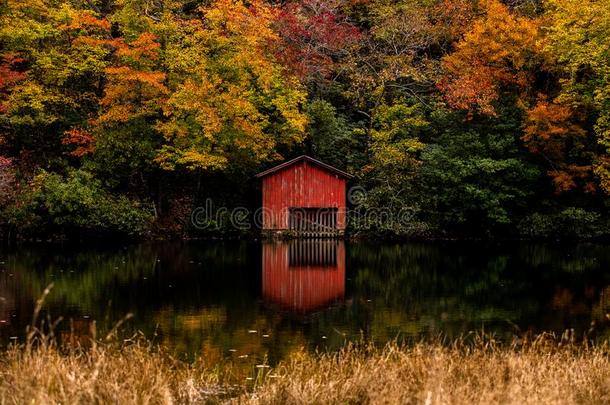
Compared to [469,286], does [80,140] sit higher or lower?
higher

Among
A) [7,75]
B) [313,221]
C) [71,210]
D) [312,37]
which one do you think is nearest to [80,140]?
[7,75]

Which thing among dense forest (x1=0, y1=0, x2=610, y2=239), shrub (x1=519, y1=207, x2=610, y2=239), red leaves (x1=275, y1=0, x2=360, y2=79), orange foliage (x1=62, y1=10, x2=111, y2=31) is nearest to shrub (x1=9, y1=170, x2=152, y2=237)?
dense forest (x1=0, y1=0, x2=610, y2=239)

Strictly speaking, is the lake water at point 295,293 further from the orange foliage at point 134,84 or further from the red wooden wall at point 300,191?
the orange foliage at point 134,84

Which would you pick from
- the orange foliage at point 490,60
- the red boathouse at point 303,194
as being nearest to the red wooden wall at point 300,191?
the red boathouse at point 303,194

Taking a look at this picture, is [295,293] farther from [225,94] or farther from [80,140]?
[80,140]

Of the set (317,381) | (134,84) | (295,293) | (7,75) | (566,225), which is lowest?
(317,381)

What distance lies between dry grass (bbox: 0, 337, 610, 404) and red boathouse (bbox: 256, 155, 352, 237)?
1066 inches

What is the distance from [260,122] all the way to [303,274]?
14092 millimetres

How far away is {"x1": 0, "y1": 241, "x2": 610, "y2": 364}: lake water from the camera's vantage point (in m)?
15.7

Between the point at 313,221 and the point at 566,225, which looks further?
the point at 313,221

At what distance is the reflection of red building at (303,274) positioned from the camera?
20087mm

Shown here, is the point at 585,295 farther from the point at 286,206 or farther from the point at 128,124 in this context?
the point at 128,124

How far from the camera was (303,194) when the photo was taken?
39.2 metres

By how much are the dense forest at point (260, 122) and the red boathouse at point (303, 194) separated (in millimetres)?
995
